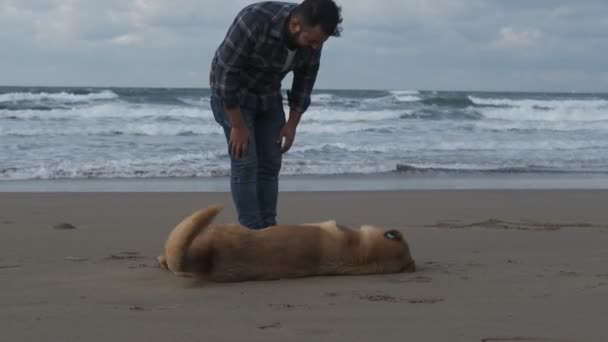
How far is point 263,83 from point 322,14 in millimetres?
715

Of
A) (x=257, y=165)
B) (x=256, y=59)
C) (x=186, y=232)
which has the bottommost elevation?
(x=186, y=232)

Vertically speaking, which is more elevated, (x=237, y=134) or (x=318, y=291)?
(x=237, y=134)

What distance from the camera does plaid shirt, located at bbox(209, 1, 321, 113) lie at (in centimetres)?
417

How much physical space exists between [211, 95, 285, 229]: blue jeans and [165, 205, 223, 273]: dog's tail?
0.74m

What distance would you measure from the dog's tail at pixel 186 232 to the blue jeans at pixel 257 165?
0.74m

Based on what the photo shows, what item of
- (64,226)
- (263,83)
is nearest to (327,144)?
(64,226)

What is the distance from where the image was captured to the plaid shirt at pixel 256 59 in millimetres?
4172

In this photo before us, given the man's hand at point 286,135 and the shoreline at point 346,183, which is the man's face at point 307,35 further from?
the shoreline at point 346,183

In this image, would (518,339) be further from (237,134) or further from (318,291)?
(237,134)

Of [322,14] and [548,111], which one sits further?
[548,111]

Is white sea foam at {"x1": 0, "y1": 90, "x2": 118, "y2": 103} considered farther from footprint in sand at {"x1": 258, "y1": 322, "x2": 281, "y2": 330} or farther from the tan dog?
footprint in sand at {"x1": 258, "y1": 322, "x2": 281, "y2": 330}

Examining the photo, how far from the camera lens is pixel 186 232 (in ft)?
12.3

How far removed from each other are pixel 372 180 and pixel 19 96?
21753 millimetres

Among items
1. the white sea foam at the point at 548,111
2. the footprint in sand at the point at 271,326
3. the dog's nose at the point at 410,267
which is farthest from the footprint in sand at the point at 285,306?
the white sea foam at the point at 548,111
